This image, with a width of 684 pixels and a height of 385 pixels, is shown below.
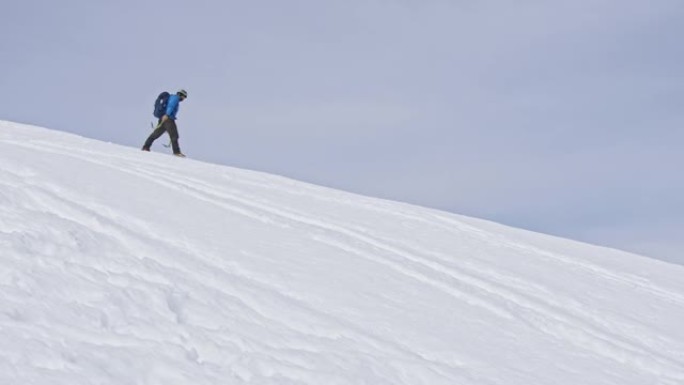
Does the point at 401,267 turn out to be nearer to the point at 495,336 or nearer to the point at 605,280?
the point at 495,336

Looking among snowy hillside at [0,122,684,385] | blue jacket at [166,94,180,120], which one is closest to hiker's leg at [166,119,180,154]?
blue jacket at [166,94,180,120]

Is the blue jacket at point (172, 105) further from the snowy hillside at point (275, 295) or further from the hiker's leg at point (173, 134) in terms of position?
the snowy hillside at point (275, 295)

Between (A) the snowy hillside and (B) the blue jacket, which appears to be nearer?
(A) the snowy hillside

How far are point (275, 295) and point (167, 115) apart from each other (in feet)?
36.4

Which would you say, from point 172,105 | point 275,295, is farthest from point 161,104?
point 275,295

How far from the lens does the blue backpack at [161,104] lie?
17.1 meters

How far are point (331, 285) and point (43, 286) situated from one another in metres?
2.52

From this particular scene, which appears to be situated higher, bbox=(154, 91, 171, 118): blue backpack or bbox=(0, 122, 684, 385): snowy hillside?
bbox=(154, 91, 171, 118): blue backpack

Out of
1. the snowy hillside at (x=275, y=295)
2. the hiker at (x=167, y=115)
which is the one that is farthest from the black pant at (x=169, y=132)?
the snowy hillside at (x=275, y=295)

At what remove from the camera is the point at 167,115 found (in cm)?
1712

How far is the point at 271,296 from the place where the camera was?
21.6 feet

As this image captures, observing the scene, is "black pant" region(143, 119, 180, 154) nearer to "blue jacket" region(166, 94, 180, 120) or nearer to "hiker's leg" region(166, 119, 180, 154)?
"hiker's leg" region(166, 119, 180, 154)

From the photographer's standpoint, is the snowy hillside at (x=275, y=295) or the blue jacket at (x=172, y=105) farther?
the blue jacket at (x=172, y=105)

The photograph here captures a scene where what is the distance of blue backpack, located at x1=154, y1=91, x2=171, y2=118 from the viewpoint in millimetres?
17094
